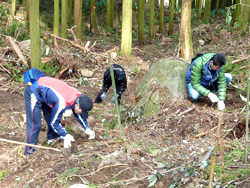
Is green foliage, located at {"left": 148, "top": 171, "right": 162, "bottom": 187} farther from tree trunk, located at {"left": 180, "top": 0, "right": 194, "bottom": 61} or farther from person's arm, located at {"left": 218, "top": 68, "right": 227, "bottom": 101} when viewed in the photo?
tree trunk, located at {"left": 180, "top": 0, "right": 194, "bottom": 61}

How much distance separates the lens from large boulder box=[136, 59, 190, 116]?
509 centimetres

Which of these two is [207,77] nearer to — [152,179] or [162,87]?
[162,87]

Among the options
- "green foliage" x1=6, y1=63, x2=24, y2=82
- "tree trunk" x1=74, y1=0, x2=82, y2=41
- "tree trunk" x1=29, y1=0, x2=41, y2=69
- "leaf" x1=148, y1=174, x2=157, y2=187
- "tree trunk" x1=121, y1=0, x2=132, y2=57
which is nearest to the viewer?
"leaf" x1=148, y1=174, x2=157, y2=187

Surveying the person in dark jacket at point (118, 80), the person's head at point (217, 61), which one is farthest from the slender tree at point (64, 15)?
the person's head at point (217, 61)

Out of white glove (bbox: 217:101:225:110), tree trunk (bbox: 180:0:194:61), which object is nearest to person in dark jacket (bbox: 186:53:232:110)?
white glove (bbox: 217:101:225:110)

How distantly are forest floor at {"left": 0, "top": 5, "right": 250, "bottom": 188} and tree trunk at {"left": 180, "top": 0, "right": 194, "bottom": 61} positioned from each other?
1.39 meters

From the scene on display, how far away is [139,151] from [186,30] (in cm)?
431

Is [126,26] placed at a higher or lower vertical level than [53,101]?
higher

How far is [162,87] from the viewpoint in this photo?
5.22 m

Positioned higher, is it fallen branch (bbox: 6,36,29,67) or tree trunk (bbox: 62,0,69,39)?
tree trunk (bbox: 62,0,69,39)

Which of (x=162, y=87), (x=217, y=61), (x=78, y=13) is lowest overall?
(x=162, y=87)

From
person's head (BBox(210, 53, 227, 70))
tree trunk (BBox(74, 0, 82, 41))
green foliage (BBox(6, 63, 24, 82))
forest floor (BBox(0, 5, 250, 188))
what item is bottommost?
forest floor (BBox(0, 5, 250, 188))

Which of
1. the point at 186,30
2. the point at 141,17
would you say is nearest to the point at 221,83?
the point at 186,30

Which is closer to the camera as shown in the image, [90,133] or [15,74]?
[90,133]
